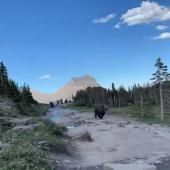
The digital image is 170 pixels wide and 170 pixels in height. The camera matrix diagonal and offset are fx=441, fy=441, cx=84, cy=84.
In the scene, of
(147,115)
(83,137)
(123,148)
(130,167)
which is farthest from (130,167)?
(147,115)

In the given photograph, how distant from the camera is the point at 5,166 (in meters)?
13.8

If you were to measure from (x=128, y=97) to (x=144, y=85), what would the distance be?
6.90 meters

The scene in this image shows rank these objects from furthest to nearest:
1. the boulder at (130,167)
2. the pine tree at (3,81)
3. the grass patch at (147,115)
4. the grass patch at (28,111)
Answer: the pine tree at (3,81) < the grass patch at (28,111) < the grass patch at (147,115) < the boulder at (130,167)

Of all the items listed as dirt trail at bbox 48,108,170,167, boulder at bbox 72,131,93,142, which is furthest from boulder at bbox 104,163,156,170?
boulder at bbox 72,131,93,142

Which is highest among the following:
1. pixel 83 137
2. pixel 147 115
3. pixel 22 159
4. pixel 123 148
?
pixel 147 115

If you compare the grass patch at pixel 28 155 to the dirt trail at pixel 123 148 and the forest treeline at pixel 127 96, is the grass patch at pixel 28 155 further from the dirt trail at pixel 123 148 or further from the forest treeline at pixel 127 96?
the forest treeline at pixel 127 96

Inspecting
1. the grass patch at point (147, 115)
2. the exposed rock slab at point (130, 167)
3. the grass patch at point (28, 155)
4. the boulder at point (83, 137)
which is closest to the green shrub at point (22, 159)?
the grass patch at point (28, 155)

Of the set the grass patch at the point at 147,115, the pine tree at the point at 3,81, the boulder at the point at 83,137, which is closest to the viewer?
the boulder at the point at 83,137

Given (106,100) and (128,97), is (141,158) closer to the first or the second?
(128,97)

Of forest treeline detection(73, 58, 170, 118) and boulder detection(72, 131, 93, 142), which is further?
forest treeline detection(73, 58, 170, 118)

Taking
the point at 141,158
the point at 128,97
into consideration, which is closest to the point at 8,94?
the point at 128,97

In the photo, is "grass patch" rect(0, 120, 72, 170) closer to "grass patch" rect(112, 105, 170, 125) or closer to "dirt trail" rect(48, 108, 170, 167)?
"dirt trail" rect(48, 108, 170, 167)

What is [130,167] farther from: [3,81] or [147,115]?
[3,81]

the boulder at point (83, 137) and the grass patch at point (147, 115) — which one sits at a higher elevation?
the grass patch at point (147, 115)
